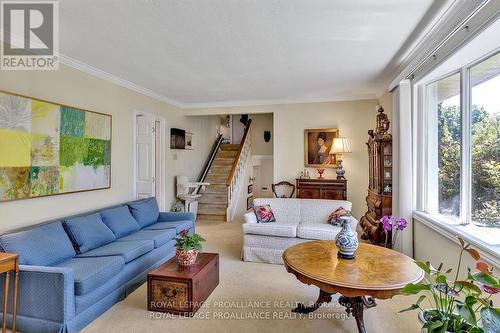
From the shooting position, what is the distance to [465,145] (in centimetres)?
270

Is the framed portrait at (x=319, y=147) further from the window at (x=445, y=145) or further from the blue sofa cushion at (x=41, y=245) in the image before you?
the blue sofa cushion at (x=41, y=245)

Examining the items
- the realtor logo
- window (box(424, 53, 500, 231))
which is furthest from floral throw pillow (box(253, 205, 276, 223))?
the realtor logo

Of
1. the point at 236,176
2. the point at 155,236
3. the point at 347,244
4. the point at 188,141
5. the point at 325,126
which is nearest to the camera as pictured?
the point at 347,244

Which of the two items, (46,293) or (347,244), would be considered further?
(347,244)

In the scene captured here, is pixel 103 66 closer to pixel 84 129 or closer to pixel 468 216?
pixel 84 129

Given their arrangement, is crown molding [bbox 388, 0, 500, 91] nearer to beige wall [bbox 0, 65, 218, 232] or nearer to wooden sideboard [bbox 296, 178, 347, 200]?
wooden sideboard [bbox 296, 178, 347, 200]

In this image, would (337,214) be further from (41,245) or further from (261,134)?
(261,134)

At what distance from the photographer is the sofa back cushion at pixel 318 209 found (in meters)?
4.24

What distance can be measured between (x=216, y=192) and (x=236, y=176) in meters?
0.69

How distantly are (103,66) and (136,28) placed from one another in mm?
1378

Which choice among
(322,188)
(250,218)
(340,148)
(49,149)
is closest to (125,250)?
(49,149)

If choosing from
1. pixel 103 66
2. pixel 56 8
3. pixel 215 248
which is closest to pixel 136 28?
pixel 56 8

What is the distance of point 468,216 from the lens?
8.79ft

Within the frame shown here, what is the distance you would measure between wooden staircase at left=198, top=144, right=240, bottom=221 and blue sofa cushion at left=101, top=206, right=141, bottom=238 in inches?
111
